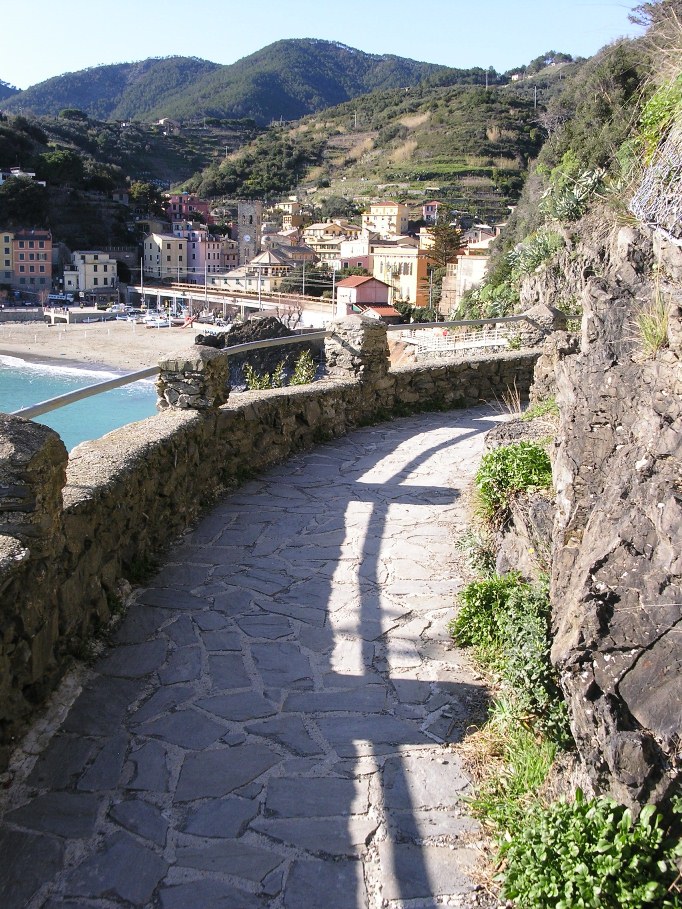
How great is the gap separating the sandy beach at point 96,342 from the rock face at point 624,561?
40.3 meters

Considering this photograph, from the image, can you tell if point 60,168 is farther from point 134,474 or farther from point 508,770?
point 508,770

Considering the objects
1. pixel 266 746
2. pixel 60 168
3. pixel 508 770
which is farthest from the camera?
pixel 60 168

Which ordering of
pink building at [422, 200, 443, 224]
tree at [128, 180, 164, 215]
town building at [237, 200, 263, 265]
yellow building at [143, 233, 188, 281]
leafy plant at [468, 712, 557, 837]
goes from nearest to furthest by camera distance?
leafy plant at [468, 712, 557, 837] → yellow building at [143, 233, 188, 281] → pink building at [422, 200, 443, 224] → town building at [237, 200, 263, 265] → tree at [128, 180, 164, 215]

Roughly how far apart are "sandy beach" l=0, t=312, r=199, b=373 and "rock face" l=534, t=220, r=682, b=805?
40.3m

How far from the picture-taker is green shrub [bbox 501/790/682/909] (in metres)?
2.37

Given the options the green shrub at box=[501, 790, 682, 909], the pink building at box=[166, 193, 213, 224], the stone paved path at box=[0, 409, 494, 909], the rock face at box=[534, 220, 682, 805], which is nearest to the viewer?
the green shrub at box=[501, 790, 682, 909]

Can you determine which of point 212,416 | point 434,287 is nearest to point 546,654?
point 212,416

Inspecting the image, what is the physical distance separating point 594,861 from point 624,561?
0.96 meters

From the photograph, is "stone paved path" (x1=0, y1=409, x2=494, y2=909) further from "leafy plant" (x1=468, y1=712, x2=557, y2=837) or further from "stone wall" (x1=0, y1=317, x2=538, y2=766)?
"stone wall" (x1=0, y1=317, x2=538, y2=766)

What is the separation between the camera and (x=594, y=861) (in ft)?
8.03

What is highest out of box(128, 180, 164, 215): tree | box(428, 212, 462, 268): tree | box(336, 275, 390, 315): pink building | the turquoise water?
box(128, 180, 164, 215): tree

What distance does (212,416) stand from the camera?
639cm

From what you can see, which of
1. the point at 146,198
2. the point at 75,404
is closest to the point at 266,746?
the point at 75,404

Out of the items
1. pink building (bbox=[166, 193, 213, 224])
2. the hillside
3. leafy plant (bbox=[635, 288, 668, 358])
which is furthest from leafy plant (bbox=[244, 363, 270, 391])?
pink building (bbox=[166, 193, 213, 224])
